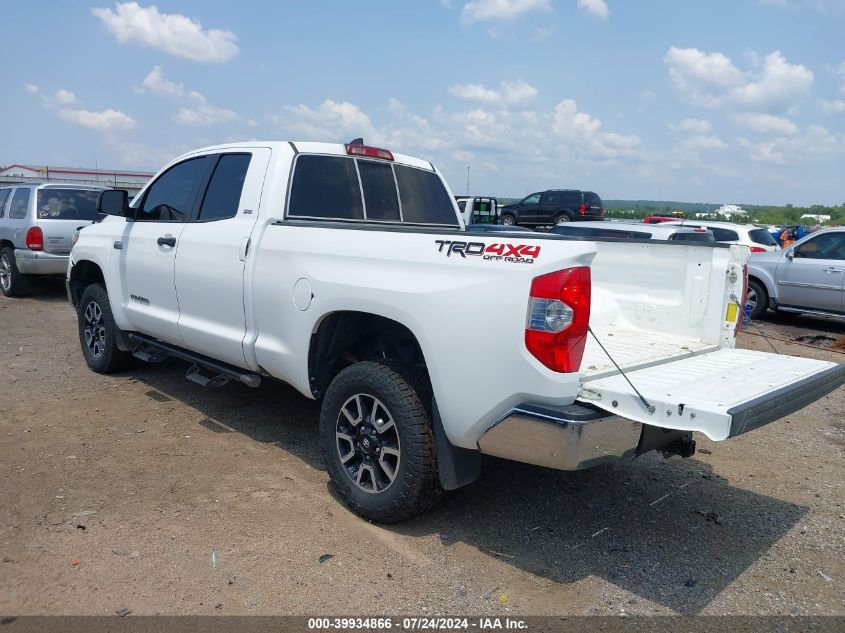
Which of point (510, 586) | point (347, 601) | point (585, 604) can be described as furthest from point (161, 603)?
point (585, 604)

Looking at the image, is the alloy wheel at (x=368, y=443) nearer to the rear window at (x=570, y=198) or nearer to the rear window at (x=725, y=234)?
the rear window at (x=725, y=234)

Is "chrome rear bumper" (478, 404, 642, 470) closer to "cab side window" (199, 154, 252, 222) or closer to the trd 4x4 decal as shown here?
the trd 4x4 decal

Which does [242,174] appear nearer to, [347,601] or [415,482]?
[415,482]

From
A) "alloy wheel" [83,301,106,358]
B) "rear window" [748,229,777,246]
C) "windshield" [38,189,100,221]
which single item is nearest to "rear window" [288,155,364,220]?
"alloy wheel" [83,301,106,358]

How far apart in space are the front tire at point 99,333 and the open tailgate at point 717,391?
478 centimetres

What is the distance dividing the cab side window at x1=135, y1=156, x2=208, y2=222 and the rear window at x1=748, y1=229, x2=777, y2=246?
12495 millimetres

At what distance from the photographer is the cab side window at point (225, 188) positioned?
4832 millimetres

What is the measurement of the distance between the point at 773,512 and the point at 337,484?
2628 millimetres

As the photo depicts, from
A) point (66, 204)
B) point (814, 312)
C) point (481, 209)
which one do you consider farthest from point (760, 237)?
point (66, 204)

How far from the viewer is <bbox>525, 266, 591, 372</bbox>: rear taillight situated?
9.89 feet

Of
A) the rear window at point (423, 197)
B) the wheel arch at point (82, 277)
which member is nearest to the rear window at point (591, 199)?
the rear window at point (423, 197)

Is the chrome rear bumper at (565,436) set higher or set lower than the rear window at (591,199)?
lower

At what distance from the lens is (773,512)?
4.25 m

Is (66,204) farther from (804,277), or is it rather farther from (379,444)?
(804,277)
